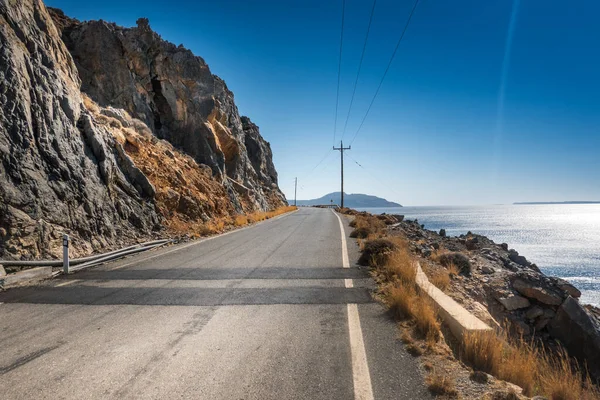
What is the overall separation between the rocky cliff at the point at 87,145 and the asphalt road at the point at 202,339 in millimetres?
2886

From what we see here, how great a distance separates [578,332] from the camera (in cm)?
809

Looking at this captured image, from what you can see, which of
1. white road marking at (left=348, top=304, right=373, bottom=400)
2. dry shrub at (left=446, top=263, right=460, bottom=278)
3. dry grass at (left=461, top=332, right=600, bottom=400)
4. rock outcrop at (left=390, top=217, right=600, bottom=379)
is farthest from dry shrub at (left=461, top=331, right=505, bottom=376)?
dry shrub at (left=446, top=263, right=460, bottom=278)

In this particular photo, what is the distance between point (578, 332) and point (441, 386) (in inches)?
299

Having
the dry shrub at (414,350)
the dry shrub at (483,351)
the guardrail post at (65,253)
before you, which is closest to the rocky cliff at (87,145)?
the guardrail post at (65,253)

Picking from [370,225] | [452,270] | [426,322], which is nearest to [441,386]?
[426,322]

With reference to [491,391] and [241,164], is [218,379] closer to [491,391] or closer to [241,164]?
[491,391]

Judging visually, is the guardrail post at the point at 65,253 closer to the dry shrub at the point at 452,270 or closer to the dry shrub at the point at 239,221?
the dry shrub at the point at 452,270

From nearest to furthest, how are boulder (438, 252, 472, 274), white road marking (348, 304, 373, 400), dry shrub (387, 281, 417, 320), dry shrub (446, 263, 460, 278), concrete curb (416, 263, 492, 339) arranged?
1. white road marking (348, 304, 373, 400)
2. concrete curb (416, 263, 492, 339)
3. dry shrub (387, 281, 417, 320)
4. dry shrub (446, 263, 460, 278)
5. boulder (438, 252, 472, 274)

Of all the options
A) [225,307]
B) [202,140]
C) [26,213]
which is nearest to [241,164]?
[202,140]

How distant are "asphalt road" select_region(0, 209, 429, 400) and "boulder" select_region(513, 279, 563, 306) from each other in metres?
5.32

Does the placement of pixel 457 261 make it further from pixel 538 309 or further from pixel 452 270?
pixel 538 309

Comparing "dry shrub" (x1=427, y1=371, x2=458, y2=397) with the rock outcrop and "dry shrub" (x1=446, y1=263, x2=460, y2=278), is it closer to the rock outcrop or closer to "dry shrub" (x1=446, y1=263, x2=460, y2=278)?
the rock outcrop

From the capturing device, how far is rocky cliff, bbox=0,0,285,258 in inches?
347

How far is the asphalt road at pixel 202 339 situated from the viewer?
308 centimetres
